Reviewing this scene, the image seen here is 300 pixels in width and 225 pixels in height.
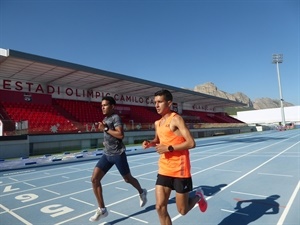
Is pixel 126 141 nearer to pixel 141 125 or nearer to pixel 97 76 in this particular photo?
pixel 141 125

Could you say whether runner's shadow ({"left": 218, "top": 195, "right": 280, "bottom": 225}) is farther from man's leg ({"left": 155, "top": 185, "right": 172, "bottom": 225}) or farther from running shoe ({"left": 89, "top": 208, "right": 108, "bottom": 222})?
running shoe ({"left": 89, "top": 208, "right": 108, "bottom": 222})

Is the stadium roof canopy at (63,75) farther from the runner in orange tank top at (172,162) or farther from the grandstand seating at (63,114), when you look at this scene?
the runner in orange tank top at (172,162)

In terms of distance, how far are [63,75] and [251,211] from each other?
71.5 feet

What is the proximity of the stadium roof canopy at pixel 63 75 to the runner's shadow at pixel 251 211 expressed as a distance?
17.7 meters

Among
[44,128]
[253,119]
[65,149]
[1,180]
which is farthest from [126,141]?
[253,119]

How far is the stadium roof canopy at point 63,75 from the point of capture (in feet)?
59.7

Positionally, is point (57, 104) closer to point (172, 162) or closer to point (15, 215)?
point (15, 215)

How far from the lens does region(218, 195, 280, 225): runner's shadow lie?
12.2 ft

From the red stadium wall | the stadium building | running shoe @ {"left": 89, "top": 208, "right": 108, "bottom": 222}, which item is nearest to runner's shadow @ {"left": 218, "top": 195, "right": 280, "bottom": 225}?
running shoe @ {"left": 89, "top": 208, "right": 108, "bottom": 222}

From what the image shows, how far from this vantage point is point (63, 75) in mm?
22719

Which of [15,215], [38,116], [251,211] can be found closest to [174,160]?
[251,211]

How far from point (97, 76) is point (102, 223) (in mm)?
21194

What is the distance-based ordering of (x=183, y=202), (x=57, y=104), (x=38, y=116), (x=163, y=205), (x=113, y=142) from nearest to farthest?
(x=163, y=205), (x=183, y=202), (x=113, y=142), (x=38, y=116), (x=57, y=104)

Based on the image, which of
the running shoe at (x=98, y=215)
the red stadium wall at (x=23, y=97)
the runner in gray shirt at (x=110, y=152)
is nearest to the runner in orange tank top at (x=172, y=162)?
the runner in gray shirt at (x=110, y=152)
